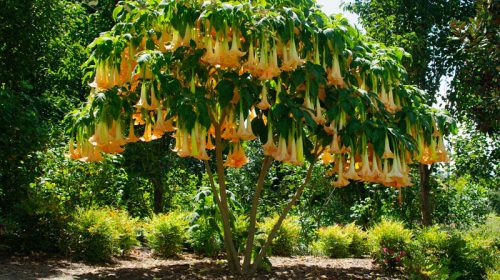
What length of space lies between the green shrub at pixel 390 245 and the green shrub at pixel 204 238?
84.5 inches

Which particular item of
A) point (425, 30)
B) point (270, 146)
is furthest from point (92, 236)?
point (425, 30)

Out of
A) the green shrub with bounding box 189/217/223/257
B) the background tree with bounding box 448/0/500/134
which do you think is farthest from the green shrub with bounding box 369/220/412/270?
the green shrub with bounding box 189/217/223/257

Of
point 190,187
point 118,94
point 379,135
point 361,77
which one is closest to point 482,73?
point 361,77

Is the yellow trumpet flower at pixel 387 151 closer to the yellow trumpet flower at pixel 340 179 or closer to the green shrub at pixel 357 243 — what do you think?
the yellow trumpet flower at pixel 340 179

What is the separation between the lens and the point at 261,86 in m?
4.42

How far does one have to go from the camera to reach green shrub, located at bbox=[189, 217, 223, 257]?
6692 millimetres

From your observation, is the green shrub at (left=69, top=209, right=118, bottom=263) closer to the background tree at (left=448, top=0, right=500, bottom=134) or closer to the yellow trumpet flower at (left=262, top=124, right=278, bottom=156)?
the yellow trumpet flower at (left=262, top=124, right=278, bottom=156)

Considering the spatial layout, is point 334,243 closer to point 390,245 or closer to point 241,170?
point 390,245

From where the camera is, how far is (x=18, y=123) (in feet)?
21.7

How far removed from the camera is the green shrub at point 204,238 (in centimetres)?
669

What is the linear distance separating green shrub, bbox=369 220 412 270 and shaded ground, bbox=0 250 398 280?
212mm

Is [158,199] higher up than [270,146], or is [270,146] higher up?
[270,146]

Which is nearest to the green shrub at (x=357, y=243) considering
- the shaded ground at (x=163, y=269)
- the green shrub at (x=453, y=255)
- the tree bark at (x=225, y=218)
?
the shaded ground at (x=163, y=269)

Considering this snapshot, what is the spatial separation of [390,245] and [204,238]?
2.56 metres
